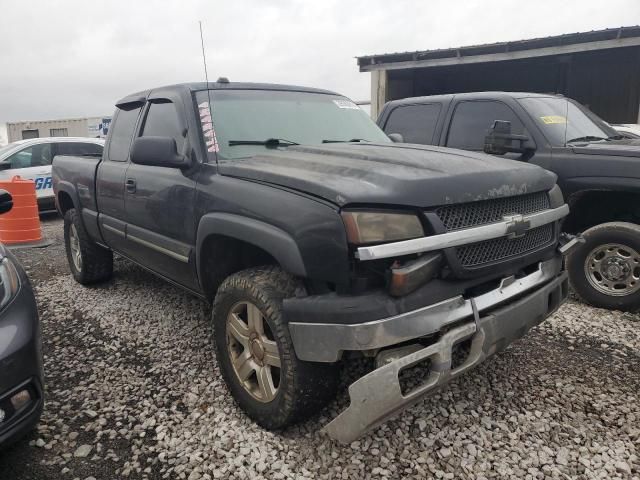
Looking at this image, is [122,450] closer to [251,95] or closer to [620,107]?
[251,95]

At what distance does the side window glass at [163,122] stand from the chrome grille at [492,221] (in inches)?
74.2

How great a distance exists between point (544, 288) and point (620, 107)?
1504cm

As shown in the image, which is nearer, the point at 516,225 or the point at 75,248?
the point at 516,225

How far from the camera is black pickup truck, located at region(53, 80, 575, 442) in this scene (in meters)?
2.02

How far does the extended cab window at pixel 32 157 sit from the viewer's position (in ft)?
30.1

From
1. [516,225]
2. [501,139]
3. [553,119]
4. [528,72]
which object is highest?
[528,72]

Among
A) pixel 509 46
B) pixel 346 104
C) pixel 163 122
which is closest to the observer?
pixel 163 122

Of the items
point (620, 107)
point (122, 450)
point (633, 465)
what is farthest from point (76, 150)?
point (620, 107)

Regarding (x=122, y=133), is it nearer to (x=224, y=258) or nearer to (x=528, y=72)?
(x=224, y=258)

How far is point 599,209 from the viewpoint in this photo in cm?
444

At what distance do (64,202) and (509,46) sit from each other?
11708 mm

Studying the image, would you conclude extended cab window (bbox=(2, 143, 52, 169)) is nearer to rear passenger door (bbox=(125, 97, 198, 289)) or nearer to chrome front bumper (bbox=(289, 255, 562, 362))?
rear passenger door (bbox=(125, 97, 198, 289))

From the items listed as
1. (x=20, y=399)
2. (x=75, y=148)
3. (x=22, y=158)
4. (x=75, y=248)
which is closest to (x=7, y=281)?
(x=20, y=399)

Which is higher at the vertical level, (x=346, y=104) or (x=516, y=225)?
(x=346, y=104)
